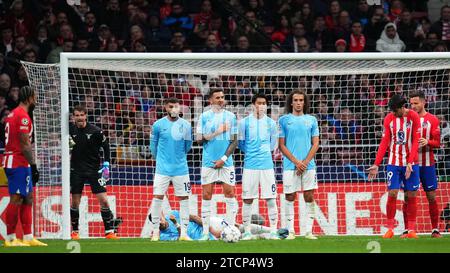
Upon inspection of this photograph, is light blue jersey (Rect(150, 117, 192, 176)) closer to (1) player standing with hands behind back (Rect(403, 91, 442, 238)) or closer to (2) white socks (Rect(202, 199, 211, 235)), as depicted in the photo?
(2) white socks (Rect(202, 199, 211, 235))

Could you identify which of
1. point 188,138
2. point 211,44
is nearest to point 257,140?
point 188,138

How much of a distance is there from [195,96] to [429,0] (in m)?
7.41

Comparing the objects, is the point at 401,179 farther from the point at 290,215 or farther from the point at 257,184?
the point at 257,184

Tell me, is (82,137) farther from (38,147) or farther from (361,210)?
(361,210)

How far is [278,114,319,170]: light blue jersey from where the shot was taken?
43.0 ft

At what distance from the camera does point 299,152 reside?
516 inches

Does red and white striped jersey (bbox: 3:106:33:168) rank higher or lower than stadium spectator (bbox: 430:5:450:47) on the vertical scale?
lower

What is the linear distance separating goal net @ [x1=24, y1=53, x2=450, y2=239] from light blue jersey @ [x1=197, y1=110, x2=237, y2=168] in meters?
1.26

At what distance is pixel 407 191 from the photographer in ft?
43.2

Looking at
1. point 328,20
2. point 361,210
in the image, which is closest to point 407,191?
point 361,210

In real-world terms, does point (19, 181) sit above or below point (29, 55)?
below

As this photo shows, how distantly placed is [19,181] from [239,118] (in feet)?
13.5

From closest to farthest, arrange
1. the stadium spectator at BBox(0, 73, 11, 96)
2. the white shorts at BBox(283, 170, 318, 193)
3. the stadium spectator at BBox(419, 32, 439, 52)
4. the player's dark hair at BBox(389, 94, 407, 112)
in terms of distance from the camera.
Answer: the player's dark hair at BBox(389, 94, 407, 112) → the white shorts at BBox(283, 170, 318, 193) → the stadium spectator at BBox(0, 73, 11, 96) → the stadium spectator at BBox(419, 32, 439, 52)

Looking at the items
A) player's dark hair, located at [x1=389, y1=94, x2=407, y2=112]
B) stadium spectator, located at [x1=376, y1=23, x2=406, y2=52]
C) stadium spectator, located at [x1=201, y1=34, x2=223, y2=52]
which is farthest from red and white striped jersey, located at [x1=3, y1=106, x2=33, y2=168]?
stadium spectator, located at [x1=376, y1=23, x2=406, y2=52]
